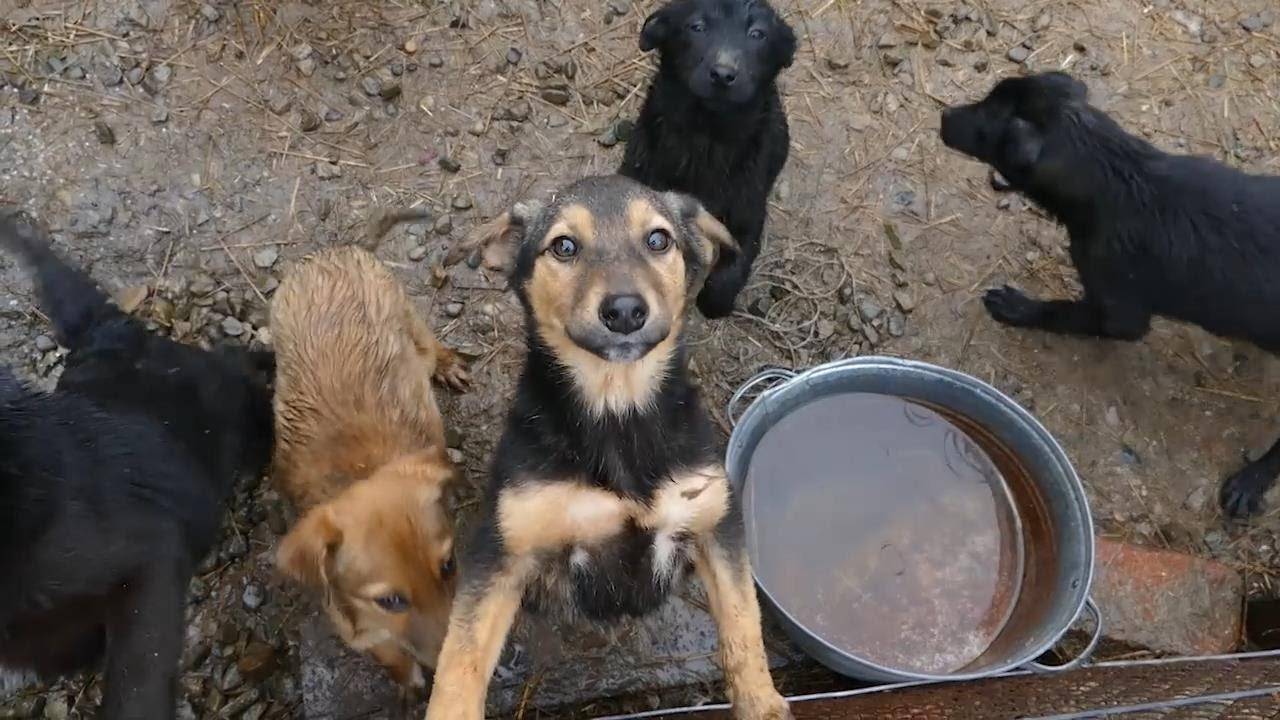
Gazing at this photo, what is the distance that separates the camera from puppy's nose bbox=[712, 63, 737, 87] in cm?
395

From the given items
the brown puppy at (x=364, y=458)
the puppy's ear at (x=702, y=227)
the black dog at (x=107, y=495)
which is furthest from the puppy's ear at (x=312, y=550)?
the puppy's ear at (x=702, y=227)

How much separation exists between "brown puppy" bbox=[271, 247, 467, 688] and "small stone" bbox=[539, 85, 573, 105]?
64.1 inches

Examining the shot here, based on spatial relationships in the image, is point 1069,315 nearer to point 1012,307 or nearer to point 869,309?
point 1012,307

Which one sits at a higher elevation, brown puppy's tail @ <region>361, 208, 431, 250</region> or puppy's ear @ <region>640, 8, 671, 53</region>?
puppy's ear @ <region>640, 8, 671, 53</region>

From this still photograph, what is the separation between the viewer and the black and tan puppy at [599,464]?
9.82 feet

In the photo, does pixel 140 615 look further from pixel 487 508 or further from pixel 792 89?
pixel 792 89

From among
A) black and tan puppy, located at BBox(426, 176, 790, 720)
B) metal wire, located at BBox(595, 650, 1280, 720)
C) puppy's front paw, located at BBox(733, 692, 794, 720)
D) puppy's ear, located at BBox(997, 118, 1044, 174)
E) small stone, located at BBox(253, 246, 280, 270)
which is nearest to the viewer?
metal wire, located at BBox(595, 650, 1280, 720)

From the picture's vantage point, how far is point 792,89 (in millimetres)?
5414

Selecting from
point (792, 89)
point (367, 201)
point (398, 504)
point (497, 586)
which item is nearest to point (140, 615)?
point (398, 504)

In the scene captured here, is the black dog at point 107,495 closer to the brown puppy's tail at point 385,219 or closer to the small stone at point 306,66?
the brown puppy's tail at point 385,219

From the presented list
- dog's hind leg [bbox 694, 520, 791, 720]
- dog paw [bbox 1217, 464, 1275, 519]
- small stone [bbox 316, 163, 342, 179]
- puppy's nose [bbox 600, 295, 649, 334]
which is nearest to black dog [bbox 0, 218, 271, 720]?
small stone [bbox 316, 163, 342, 179]

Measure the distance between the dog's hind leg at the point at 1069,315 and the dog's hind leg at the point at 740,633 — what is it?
95.3 inches

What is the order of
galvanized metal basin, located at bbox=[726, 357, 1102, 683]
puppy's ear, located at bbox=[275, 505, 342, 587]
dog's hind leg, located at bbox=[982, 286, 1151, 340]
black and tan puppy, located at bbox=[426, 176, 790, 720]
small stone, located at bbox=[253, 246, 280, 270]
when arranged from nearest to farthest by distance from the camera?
1. black and tan puppy, located at bbox=[426, 176, 790, 720]
2. puppy's ear, located at bbox=[275, 505, 342, 587]
3. galvanized metal basin, located at bbox=[726, 357, 1102, 683]
4. dog's hind leg, located at bbox=[982, 286, 1151, 340]
5. small stone, located at bbox=[253, 246, 280, 270]

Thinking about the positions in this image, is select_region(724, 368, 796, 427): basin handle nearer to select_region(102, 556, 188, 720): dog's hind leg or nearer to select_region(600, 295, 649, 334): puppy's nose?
select_region(600, 295, 649, 334): puppy's nose
